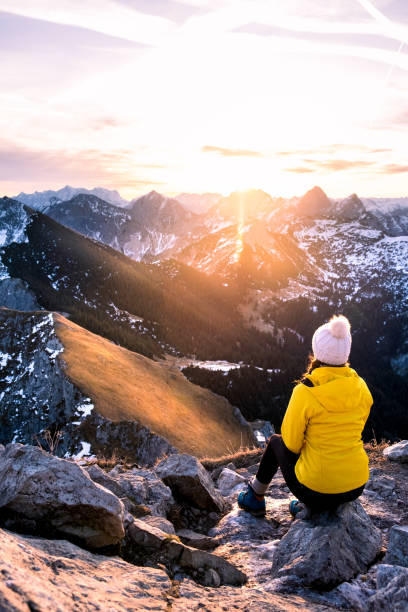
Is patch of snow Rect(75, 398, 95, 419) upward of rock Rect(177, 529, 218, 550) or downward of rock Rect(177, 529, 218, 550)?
downward

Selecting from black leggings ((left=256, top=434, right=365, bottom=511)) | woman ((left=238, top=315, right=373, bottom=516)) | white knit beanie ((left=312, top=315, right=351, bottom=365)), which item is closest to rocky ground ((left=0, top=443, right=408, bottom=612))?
black leggings ((left=256, top=434, right=365, bottom=511))

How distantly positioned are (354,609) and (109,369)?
5807 cm

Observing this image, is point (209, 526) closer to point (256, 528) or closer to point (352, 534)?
point (256, 528)

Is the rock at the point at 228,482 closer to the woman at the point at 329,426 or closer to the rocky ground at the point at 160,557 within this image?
the rocky ground at the point at 160,557

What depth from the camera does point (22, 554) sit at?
13.3 ft

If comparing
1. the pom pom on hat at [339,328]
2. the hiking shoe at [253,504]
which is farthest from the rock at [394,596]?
the hiking shoe at [253,504]

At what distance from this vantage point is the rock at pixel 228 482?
36.1 feet

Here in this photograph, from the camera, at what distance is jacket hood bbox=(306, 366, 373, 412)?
6156 millimetres

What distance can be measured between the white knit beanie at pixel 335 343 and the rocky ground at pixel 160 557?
A: 2.75 m

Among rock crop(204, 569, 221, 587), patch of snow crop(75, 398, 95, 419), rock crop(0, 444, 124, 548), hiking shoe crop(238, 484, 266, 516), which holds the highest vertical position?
rock crop(0, 444, 124, 548)

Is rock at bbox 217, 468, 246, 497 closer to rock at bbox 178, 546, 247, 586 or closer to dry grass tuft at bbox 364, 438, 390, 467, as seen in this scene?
dry grass tuft at bbox 364, 438, 390, 467

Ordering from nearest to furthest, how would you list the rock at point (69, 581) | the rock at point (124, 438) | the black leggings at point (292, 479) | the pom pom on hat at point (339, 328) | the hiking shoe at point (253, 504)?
the rock at point (69, 581), the black leggings at point (292, 479), the pom pom on hat at point (339, 328), the hiking shoe at point (253, 504), the rock at point (124, 438)

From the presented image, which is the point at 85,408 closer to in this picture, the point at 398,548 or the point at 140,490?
the point at 140,490

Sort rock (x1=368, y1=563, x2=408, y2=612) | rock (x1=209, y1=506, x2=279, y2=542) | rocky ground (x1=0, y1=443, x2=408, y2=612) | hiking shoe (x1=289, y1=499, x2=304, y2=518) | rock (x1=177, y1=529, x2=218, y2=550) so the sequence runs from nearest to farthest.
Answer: rocky ground (x1=0, y1=443, x2=408, y2=612) < rock (x1=368, y1=563, x2=408, y2=612) < rock (x1=177, y1=529, x2=218, y2=550) < hiking shoe (x1=289, y1=499, x2=304, y2=518) < rock (x1=209, y1=506, x2=279, y2=542)
